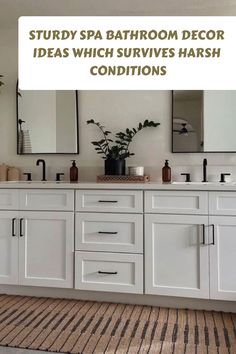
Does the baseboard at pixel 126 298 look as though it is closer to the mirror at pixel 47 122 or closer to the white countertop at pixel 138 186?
the white countertop at pixel 138 186

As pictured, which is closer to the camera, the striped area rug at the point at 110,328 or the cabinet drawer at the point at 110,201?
the striped area rug at the point at 110,328

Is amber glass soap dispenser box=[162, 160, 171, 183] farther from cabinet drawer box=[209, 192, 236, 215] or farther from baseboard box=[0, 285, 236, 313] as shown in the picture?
Result: baseboard box=[0, 285, 236, 313]

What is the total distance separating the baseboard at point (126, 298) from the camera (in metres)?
2.27

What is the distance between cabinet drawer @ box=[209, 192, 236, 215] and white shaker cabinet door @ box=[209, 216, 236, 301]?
0.13 ft

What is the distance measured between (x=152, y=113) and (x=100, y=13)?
3.00 feet

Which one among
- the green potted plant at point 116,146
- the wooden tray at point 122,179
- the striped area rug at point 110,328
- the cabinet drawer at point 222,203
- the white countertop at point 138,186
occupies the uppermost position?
the green potted plant at point 116,146

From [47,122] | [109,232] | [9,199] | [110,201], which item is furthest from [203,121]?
[9,199]

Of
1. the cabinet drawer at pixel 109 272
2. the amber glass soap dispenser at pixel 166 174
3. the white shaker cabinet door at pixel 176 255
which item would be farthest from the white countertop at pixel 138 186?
the cabinet drawer at pixel 109 272

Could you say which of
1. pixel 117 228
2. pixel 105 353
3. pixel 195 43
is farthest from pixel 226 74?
pixel 105 353

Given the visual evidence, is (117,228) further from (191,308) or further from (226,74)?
(226,74)

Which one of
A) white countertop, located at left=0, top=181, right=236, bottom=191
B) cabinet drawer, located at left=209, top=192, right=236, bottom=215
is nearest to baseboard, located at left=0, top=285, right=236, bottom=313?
cabinet drawer, located at left=209, top=192, right=236, bottom=215

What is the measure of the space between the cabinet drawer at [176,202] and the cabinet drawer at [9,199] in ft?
3.16

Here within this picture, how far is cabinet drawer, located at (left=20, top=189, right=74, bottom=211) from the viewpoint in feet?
7.89

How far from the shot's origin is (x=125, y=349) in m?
1.79
